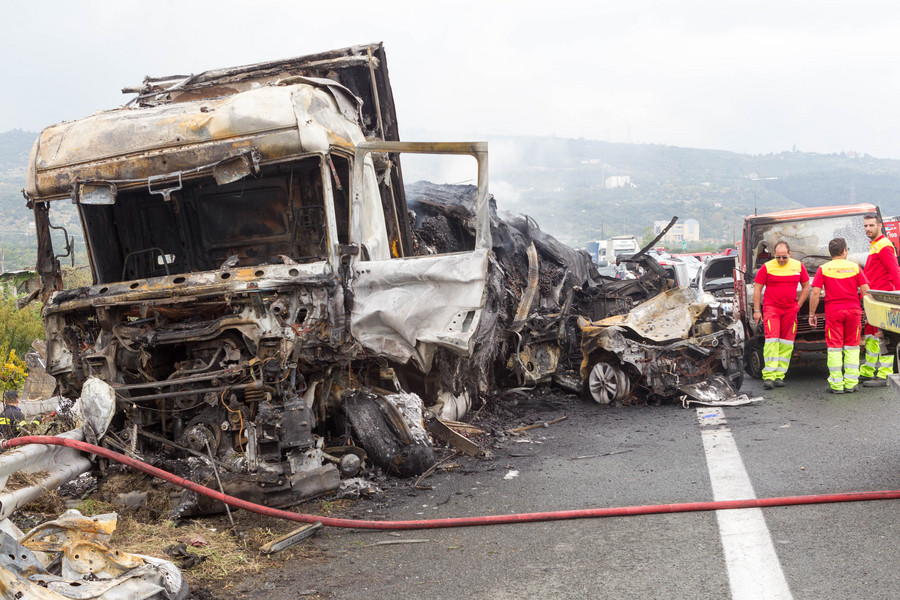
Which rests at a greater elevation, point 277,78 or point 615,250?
point 277,78

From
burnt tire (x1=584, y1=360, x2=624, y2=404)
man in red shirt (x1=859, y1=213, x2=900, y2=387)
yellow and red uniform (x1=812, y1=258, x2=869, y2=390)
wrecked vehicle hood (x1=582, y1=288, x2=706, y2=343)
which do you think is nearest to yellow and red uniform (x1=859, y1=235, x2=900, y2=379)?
man in red shirt (x1=859, y1=213, x2=900, y2=387)

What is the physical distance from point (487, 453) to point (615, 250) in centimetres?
2957

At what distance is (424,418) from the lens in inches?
264

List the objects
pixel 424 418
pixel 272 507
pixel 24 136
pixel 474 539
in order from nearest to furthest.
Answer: pixel 474 539, pixel 272 507, pixel 424 418, pixel 24 136

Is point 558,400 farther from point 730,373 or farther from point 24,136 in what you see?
point 24,136

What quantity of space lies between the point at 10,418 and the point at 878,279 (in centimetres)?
870

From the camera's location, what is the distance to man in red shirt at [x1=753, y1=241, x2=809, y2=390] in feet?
31.1

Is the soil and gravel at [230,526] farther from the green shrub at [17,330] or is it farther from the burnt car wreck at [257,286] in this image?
the green shrub at [17,330]

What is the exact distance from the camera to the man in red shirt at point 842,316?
9016mm

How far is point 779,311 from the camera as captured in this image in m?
9.55

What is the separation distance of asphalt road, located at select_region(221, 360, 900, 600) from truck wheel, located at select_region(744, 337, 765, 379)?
125 inches

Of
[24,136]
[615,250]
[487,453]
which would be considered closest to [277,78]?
[487,453]

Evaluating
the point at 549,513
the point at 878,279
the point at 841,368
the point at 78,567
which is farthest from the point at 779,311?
the point at 78,567

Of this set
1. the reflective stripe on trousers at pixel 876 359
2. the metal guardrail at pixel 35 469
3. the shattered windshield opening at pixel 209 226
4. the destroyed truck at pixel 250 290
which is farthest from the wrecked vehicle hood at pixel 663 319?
the metal guardrail at pixel 35 469
